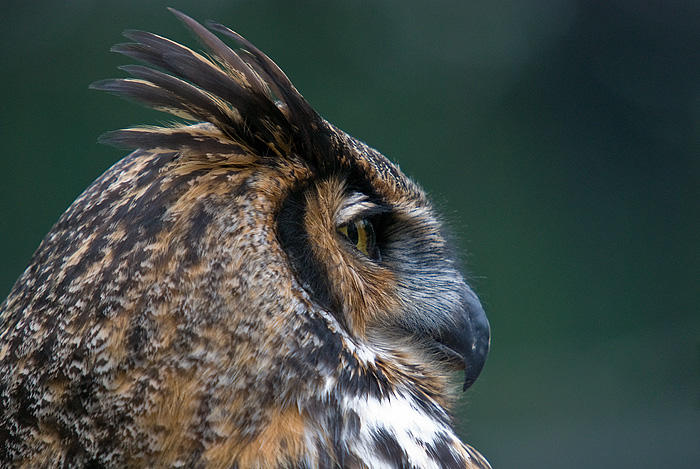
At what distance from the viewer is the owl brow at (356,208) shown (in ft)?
3.58

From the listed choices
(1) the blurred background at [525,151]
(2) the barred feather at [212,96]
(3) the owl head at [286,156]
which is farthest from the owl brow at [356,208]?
(1) the blurred background at [525,151]

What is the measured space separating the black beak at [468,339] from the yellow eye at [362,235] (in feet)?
0.80

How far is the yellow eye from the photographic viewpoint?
1115 millimetres

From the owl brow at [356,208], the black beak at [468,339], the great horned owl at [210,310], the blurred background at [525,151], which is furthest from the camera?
the blurred background at [525,151]

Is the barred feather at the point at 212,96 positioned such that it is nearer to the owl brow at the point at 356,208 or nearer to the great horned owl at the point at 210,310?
the great horned owl at the point at 210,310

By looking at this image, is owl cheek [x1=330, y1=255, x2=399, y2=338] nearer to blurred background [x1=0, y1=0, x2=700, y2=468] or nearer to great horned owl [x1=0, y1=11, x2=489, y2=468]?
great horned owl [x1=0, y1=11, x2=489, y2=468]

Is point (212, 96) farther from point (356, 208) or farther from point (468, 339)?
point (468, 339)

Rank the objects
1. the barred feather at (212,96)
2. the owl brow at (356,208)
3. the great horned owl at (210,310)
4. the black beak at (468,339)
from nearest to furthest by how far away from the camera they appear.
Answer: the great horned owl at (210,310)
the barred feather at (212,96)
the owl brow at (356,208)
the black beak at (468,339)

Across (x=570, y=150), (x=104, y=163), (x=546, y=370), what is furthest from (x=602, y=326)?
(x=104, y=163)

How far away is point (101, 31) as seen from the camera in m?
3.64

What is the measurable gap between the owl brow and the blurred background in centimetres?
241

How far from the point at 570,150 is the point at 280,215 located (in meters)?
4.22

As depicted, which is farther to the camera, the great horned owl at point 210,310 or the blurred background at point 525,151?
the blurred background at point 525,151

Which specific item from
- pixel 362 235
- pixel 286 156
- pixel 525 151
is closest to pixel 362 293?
pixel 362 235
